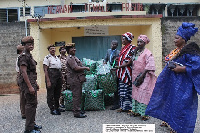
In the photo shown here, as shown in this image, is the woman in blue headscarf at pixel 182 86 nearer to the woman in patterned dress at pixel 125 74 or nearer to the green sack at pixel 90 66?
the woman in patterned dress at pixel 125 74

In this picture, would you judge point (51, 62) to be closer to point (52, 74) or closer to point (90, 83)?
point (52, 74)

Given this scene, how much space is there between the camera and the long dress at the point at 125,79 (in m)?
5.44

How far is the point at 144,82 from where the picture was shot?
191 inches

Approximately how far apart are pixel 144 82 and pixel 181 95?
137 cm

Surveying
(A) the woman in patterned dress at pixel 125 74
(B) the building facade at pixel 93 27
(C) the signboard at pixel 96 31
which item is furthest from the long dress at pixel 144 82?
(C) the signboard at pixel 96 31

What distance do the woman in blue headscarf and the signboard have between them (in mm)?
7726

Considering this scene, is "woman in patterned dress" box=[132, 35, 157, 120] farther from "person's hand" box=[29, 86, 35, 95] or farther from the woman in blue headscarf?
"person's hand" box=[29, 86, 35, 95]

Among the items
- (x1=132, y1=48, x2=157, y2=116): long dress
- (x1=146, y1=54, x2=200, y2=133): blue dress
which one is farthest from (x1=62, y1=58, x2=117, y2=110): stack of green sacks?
(x1=146, y1=54, x2=200, y2=133): blue dress

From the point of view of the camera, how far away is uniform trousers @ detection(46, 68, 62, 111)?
5566 mm

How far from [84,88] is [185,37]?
3.14m

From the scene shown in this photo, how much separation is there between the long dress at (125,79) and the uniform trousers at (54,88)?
150 centimetres

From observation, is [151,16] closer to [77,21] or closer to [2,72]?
[77,21]

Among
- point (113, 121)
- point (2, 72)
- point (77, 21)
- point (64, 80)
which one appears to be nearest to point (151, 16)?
point (77, 21)

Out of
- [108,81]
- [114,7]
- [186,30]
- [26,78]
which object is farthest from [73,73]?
[114,7]
